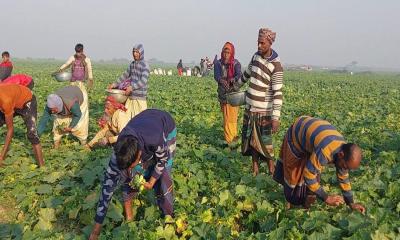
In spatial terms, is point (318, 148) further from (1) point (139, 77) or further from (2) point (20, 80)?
(2) point (20, 80)

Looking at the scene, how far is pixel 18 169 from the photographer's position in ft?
19.2

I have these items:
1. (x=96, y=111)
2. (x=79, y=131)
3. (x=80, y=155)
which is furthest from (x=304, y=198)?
(x=96, y=111)

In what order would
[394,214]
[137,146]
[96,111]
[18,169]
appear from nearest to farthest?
→ [137,146], [394,214], [18,169], [96,111]

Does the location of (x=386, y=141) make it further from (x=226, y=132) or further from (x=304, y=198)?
(x=304, y=198)

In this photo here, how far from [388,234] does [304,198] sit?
0.88 metres

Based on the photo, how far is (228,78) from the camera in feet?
22.8

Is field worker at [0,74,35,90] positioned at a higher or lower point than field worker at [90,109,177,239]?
higher

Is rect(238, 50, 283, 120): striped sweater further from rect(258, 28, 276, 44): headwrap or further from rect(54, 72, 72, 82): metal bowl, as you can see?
rect(54, 72, 72, 82): metal bowl

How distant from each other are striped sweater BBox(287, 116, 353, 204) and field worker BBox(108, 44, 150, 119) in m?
3.31

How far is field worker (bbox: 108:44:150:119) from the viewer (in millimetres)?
6539

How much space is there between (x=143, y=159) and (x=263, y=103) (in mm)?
2424

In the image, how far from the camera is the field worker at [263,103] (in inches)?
212

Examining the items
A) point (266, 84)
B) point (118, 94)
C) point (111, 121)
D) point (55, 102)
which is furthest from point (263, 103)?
point (55, 102)

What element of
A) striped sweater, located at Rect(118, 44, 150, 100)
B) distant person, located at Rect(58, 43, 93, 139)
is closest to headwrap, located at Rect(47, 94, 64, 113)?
striped sweater, located at Rect(118, 44, 150, 100)
